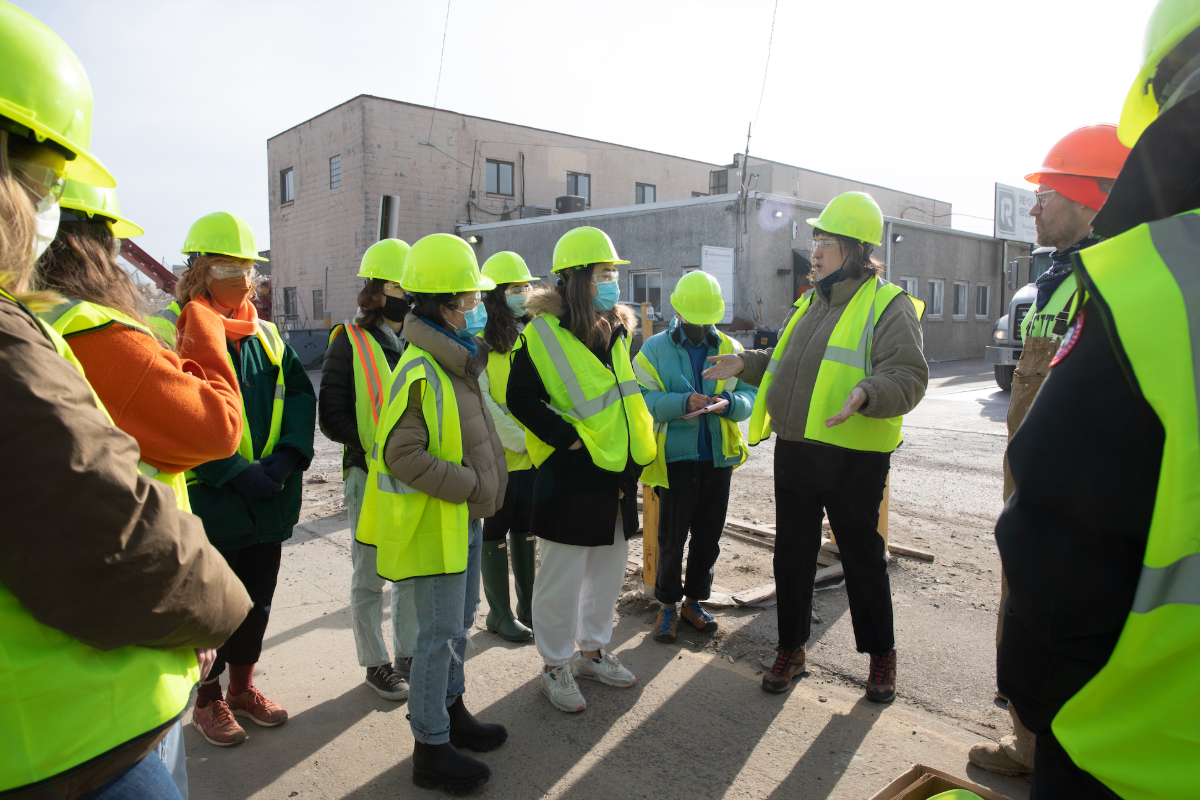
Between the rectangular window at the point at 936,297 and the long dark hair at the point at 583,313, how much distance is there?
21919 millimetres

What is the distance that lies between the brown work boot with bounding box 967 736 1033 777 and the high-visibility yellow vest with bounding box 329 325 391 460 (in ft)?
9.79

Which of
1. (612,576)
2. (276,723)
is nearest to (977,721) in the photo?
(612,576)

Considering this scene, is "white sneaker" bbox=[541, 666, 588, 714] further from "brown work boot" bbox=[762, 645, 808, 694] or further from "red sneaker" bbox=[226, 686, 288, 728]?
"red sneaker" bbox=[226, 686, 288, 728]

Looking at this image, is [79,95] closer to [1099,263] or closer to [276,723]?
[1099,263]

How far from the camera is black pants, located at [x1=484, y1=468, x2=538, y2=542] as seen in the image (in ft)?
13.1

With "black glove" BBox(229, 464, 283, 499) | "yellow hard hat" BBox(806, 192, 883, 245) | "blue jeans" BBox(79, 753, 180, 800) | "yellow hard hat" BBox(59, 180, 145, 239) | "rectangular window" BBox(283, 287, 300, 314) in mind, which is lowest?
"blue jeans" BBox(79, 753, 180, 800)

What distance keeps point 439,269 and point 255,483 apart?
117 cm

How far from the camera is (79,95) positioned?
128 cm

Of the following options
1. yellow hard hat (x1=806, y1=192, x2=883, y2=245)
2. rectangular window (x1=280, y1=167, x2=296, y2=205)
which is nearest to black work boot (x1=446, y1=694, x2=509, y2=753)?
yellow hard hat (x1=806, y1=192, x2=883, y2=245)

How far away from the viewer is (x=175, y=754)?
161cm

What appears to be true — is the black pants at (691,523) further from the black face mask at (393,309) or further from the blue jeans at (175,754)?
the blue jeans at (175,754)

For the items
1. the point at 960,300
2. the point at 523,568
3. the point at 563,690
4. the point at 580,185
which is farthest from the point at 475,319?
the point at 580,185

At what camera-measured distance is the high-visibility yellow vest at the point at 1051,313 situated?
273 centimetres

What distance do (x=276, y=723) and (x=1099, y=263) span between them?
3.48 meters
